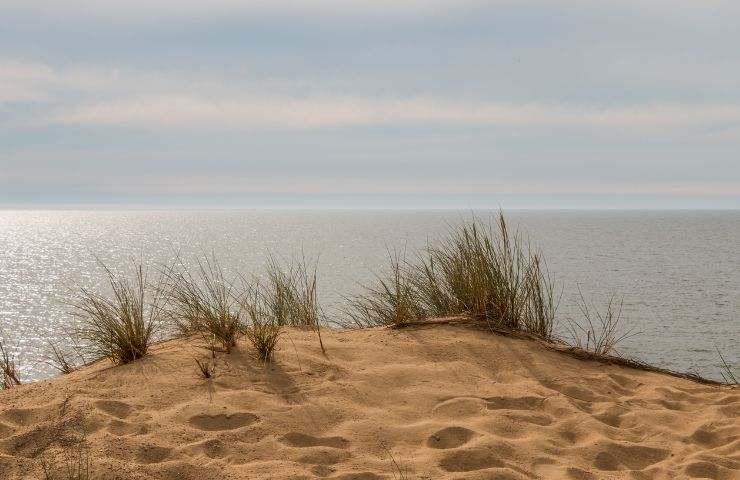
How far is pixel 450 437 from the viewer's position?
3742mm

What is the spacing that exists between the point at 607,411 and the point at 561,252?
3819cm

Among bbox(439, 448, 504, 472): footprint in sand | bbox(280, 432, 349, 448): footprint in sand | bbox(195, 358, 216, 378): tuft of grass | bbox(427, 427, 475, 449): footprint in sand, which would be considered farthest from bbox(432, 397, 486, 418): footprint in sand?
bbox(195, 358, 216, 378): tuft of grass

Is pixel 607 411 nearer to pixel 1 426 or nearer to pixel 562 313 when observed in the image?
pixel 1 426

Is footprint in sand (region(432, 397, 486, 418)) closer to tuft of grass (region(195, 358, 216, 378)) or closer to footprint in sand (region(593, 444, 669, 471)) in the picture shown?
footprint in sand (region(593, 444, 669, 471))

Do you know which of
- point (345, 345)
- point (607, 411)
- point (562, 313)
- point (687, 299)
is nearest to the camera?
point (607, 411)

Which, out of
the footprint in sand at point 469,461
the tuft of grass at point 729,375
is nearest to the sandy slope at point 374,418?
the footprint in sand at point 469,461

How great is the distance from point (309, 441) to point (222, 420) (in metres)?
0.54

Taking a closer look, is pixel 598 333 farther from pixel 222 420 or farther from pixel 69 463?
pixel 69 463

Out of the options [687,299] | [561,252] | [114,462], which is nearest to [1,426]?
[114,462]

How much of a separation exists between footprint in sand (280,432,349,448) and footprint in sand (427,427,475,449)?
0.50 metres

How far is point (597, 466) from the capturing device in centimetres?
365

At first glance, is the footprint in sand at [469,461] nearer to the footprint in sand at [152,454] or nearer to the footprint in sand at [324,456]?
the footprint in sand at [324,456]

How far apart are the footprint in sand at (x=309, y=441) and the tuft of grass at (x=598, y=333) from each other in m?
2.27

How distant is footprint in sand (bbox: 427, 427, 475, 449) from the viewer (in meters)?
3.68
